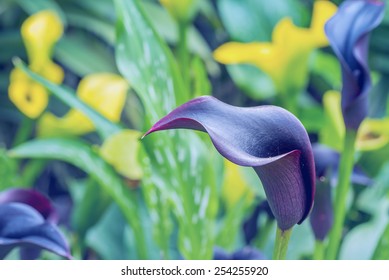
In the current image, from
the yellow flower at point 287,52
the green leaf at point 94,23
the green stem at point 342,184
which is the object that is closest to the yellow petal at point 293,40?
the yellow flower at point 287,52

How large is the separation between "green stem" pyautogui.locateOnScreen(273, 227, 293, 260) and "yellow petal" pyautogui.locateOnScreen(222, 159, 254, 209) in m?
0.17

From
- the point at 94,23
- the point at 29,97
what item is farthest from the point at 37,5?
the point at 29,97

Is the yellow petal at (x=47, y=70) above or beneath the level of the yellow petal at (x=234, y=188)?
above

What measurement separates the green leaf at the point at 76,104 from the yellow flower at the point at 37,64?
1.5 inches

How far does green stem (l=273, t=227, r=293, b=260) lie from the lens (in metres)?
0.29

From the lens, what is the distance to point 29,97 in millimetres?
533

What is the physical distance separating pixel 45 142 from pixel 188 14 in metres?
0.15

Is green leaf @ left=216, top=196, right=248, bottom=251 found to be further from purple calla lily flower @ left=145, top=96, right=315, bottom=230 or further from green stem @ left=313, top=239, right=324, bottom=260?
purple calla lily flower @ left=145, top=96, right=315, bottom=230

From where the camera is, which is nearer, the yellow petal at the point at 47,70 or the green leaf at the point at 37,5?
the yellow petal at the point at 47,70

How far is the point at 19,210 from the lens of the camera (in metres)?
0.32

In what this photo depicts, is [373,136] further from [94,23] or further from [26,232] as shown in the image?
[94,23]

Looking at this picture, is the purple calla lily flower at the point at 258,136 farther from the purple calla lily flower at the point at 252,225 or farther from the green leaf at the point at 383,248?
the purple calla lily flower at the point at 252,225

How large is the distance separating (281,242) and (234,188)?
19cm

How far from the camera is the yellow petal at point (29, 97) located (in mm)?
517
